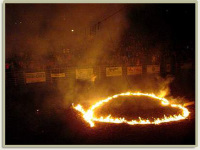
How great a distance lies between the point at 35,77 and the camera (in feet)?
25.8

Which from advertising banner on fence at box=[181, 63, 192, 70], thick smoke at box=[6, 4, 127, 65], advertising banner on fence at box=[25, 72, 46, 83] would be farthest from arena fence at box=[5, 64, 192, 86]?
advertising banner on fence at box=[181, 63, 192, 70]

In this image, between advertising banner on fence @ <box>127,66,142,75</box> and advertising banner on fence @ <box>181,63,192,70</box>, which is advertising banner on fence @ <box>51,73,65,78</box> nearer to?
advertising banner on fence @ <box>127,66,142,75</box>

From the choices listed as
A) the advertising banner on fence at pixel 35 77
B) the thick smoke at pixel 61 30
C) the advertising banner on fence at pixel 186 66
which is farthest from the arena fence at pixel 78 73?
the advertising banner on fence at pixel 186 66

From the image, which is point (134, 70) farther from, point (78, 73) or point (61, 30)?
point (61, 30)

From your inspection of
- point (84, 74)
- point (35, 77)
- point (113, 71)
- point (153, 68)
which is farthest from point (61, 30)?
point (153, 68)

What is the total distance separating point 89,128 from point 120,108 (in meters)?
1.54

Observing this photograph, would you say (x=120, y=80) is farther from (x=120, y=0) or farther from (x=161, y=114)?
(x=120, y=0)

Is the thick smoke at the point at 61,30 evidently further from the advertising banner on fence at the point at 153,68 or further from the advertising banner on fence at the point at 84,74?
the advertising banner on fence at the point at 153,68

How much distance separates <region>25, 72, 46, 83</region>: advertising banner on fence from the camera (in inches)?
304

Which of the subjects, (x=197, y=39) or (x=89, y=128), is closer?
(x=197, y=39)

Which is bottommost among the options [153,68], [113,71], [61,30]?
[113,71]

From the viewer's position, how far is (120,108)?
6.07 m

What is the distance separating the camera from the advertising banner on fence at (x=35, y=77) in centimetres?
773

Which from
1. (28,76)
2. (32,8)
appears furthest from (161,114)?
(32,8)
